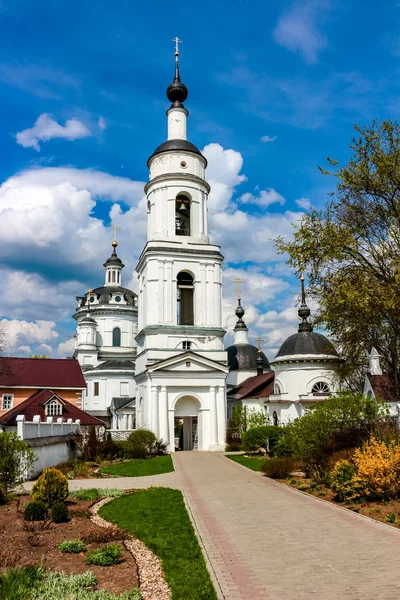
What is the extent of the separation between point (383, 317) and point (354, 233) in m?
3.57

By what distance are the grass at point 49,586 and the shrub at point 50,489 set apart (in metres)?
5.53

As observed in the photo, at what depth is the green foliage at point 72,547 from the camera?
856cm

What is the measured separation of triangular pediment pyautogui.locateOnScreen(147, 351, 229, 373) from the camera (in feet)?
115

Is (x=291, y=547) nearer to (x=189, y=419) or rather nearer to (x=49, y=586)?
(x=49, y=586)

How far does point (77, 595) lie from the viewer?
6.44 m

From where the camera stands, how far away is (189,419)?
38.0 m

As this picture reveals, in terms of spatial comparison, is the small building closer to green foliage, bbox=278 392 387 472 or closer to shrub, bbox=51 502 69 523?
green foliage, bbox=278 392 387 472

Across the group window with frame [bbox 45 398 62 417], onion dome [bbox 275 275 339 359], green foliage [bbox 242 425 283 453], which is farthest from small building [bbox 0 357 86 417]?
onion dome [bbox 275 275 339 359]

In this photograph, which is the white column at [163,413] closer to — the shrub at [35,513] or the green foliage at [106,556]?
the shrub at [35,513]

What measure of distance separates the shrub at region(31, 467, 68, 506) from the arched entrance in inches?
926

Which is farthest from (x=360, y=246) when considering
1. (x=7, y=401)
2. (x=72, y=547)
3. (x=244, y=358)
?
(x=244, y=358)

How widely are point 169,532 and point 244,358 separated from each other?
45588 millimetres

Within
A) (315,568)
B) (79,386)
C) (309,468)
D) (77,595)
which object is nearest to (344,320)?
(309,468)

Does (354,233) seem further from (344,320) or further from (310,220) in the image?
(344,320)
